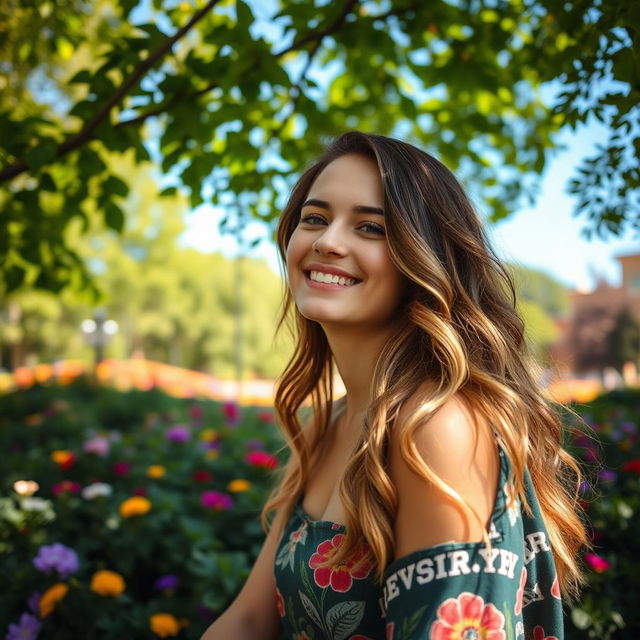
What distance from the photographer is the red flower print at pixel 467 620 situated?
3.75ft

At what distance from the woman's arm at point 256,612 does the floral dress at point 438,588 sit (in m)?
0.20

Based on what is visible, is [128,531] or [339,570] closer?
[339,570]

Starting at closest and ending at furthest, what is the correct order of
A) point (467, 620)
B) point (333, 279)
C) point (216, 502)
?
point (467, 620) < point (333, 279) < point (216, 502)

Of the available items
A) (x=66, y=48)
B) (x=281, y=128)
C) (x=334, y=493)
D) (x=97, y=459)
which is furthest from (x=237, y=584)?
(x=66, y=48)

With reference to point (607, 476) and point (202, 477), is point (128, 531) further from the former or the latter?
point (607, 476)

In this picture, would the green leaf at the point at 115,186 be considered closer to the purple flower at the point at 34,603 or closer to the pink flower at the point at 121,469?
the pink flower at the point at 121,469

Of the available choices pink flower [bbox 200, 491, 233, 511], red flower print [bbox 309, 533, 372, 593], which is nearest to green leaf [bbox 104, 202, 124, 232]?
pink flower [bbox 200, 491, 233, 511]

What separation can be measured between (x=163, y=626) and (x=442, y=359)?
1.43 m

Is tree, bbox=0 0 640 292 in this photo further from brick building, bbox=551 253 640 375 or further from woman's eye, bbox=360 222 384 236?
brick building, bbox=551 253 640 375

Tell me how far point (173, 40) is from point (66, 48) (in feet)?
5.41

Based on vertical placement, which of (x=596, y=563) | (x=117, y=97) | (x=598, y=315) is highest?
(x=117, y=97)

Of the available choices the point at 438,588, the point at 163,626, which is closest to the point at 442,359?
the point at 438,588

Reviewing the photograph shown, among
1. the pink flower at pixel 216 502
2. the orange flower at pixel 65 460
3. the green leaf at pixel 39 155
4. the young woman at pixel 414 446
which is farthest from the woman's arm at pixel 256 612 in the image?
the orange flower at pixel 65 460

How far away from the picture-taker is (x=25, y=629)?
217 centimetres
